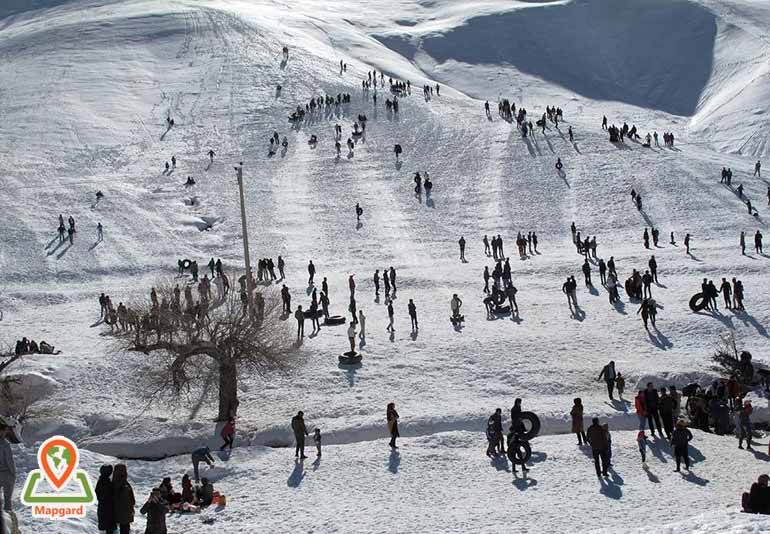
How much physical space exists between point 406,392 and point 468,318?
7.05 meters

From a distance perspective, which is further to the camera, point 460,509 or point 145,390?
Answer: point 145,390

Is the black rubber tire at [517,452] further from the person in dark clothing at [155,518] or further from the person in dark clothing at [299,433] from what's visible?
the person in dark clothing at [155,518]

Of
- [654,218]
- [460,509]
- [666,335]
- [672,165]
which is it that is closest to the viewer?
[460,509]

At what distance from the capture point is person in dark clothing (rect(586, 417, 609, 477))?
1941 cm

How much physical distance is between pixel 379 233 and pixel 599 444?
27.8 meters

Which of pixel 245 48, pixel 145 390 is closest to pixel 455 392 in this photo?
pixel 145 390

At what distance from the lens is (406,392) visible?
1048 inches

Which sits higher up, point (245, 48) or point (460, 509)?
point (245, 48)

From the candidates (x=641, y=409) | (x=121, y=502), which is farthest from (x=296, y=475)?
(x=641, y=409)

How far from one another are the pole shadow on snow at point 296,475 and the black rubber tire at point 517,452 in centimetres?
437

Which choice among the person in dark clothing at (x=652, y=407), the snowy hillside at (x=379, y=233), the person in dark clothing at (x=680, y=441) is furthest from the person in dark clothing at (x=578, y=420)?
the person in dark clothing at (x=680, y=441)

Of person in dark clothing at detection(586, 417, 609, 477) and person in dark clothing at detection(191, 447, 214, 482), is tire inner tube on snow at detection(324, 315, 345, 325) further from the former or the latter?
person in dark clothing at detection(586, 417, 609, 477)

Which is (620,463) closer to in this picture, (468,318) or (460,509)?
(460,509)

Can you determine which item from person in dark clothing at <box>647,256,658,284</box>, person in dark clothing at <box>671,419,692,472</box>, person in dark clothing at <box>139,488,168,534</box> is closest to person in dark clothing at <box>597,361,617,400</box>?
person in dark clothing at <box>671,419,692,472</box>
